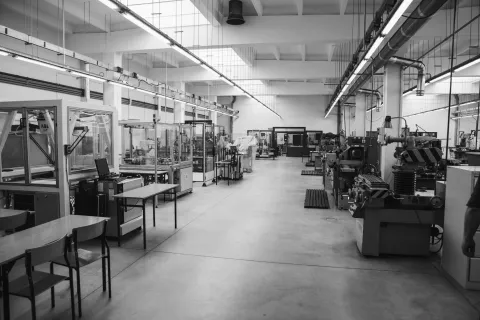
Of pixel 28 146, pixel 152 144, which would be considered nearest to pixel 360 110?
pixel 152 144

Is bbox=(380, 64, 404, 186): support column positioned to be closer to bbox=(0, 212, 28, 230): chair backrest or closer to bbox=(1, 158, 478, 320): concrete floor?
bbox=(1, 158, 478, 320): concrete floor

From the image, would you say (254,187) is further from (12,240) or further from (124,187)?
(12,240)

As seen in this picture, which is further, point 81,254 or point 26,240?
point 81,254

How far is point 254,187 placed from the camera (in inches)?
382

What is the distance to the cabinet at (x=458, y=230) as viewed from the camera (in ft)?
10.5

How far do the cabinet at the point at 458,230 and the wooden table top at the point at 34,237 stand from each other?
3.71 metres

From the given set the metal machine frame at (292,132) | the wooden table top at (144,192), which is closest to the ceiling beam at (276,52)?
the wooden table top at (144,192)

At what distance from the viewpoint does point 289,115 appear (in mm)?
24078

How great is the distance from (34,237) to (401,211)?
156 inches

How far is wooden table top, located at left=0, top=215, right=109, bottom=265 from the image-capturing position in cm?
228

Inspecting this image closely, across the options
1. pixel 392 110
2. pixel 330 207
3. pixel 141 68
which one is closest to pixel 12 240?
pixel 330 207

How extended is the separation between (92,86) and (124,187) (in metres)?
7.77

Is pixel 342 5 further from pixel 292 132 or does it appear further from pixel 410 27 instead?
pixel 292 132

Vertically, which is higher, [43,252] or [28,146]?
[28,146]
